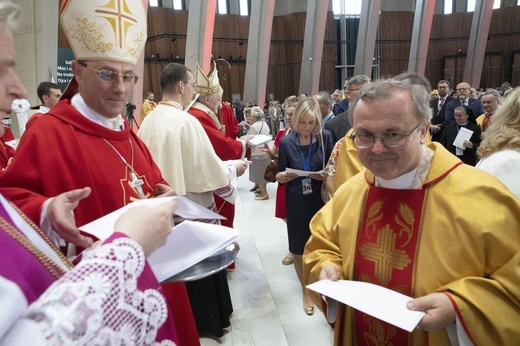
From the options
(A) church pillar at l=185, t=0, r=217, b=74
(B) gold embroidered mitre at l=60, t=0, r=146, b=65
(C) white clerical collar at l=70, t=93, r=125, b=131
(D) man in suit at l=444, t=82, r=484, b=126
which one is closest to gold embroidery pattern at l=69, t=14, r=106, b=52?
(B) gold embroidered mitre at l=60, t=0, r=146, b=65

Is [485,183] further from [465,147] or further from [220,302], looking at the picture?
[465,147]

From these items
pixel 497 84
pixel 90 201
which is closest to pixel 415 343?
pixel 90 201

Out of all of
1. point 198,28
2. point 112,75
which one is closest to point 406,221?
point 112,75

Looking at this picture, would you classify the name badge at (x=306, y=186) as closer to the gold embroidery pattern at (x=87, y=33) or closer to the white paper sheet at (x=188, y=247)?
the gold embroidery pattern at (x=87, y=33)

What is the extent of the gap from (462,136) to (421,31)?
44.1ft

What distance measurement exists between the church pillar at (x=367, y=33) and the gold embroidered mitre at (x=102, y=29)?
50.4 feet

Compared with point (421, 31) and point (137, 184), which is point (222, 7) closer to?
point (421, 31)

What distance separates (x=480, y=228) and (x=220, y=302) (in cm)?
219

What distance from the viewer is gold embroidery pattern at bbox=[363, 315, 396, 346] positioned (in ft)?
4.94

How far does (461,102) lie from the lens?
24.3ft

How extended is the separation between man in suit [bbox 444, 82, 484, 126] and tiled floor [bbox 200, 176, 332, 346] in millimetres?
4037

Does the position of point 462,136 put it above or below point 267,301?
above

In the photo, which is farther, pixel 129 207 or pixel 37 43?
pixel 37 43

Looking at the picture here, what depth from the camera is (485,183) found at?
1.39 metres
